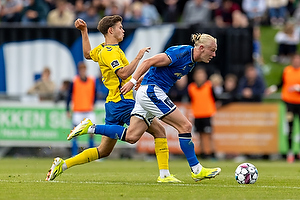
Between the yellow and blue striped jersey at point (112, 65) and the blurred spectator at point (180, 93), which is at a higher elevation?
the yellow and blue striped jersey at point (112, 65)

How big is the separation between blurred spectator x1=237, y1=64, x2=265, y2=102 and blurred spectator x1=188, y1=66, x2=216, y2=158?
3.79ft

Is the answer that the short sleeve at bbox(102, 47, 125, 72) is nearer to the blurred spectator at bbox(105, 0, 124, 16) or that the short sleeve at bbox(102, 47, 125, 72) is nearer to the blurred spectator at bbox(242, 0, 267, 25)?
the blurred spectator at bbox(105, 0, 124, 16)

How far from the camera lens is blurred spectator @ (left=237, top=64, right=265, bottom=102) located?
58.9 ft

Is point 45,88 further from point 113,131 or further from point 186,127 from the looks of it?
point 186,127

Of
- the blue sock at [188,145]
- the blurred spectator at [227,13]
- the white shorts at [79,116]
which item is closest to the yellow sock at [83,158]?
the blue sock at [188,145]

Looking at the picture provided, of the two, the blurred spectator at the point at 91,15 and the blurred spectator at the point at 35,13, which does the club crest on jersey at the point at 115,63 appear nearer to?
the blurred spectator at the point at 91,15

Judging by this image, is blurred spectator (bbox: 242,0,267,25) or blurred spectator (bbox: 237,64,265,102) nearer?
blurred spectator (bbox: 237,64,265,102)

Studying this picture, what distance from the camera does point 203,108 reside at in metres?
17.2

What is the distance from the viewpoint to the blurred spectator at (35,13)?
21.1 meters

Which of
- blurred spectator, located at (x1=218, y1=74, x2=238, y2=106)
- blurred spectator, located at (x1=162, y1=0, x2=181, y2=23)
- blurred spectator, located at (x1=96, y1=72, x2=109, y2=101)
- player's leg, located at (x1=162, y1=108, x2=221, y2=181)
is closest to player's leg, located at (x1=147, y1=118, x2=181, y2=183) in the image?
player's leg, located at (x1=162, y1=108, x2=221, y2=181)

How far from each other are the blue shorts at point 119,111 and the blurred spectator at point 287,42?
13.3 m

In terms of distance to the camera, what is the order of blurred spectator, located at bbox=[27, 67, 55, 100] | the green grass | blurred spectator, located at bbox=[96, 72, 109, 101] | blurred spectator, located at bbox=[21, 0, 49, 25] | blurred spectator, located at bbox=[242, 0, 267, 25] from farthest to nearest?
blurred spectator, located at bbox=[242, 0, 267, 25]
blurred spectator, located at bbox=[21, 0, 49, 25]
blurred spectator, located at bbox=[27, 67, 55, 100]
blurred spectator, located at bbox=[96, 72, 109, 101]
the green grass

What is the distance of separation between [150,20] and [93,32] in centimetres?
327

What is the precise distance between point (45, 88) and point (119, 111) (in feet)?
32.2
